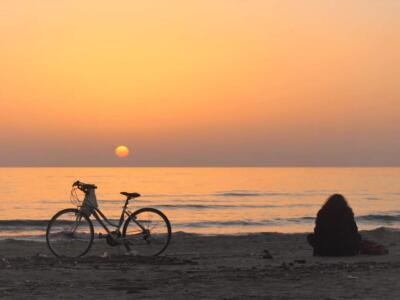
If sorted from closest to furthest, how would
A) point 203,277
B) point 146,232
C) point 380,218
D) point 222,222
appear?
point 203,277 → point 146,232 → point 222,222 → point 380,218

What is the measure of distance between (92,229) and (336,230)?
433 cm

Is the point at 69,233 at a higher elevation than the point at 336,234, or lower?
higher

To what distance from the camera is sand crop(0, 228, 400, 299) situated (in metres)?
6.81

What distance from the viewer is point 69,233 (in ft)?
34.9

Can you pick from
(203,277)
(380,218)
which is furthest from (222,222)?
(203,277)

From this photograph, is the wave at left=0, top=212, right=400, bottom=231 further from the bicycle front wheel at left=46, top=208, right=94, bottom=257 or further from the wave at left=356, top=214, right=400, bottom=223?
the bicycle front wheel at left=46, top=208, right=94, bottom=257

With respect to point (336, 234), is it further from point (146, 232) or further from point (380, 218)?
point (380, 218)

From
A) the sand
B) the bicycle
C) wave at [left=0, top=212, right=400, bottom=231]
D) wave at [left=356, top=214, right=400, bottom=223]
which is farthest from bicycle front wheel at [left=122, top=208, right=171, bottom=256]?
wave at [left=356, top=214, right=400, bottom=223]

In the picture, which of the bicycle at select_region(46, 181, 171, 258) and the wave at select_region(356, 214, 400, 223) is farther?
the wave at select_region(356, 214, 400, 223)

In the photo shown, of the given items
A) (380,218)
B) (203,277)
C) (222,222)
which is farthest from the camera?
(380,218)

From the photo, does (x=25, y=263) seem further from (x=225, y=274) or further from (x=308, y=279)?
(x=308, y=279)

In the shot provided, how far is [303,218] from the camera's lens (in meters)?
33.4

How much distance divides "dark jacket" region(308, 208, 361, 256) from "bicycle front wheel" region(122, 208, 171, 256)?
108 inches

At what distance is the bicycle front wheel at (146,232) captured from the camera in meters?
10.6
